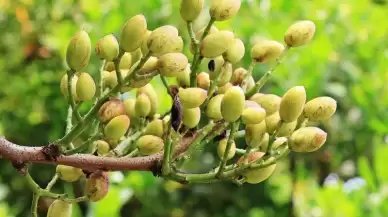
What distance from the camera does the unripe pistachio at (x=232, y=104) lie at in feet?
2.40

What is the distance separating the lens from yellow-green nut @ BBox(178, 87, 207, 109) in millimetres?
732

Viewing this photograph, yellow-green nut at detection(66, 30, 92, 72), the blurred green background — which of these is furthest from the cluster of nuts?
the blurred green background

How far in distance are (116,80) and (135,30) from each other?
8cm

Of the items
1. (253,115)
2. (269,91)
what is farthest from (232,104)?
(269,91)

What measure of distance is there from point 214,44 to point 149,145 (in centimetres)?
12

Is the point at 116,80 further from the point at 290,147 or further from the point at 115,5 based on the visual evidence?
the point at 115,5

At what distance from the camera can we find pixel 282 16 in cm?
216

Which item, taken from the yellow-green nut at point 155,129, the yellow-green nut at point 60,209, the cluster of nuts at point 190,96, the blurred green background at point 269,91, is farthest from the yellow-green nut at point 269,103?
the blurred green background at point 269,91

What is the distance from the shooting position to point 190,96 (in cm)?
73

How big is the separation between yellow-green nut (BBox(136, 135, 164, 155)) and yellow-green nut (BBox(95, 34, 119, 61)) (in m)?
0.09

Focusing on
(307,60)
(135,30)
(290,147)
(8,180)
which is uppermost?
(135,30)

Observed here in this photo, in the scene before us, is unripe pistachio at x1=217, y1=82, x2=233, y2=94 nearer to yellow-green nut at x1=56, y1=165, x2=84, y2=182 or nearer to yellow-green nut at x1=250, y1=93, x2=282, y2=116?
yellow-green nut at x1=250, y1=93, x2=282, y2=116

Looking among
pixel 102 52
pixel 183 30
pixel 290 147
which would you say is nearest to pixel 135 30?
pixel 102 52

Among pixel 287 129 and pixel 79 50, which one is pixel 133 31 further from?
pixel 287 129
